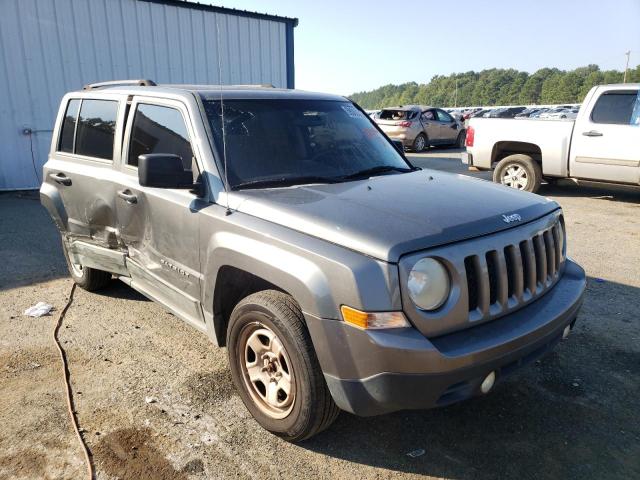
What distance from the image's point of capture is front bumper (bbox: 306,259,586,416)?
7.18 ft

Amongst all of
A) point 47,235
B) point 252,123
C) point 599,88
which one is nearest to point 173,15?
point 47,235

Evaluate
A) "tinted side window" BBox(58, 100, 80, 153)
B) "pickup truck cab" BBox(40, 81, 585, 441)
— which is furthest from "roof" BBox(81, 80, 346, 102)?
"tinted side window" BBox(58, 100, 80, 153)

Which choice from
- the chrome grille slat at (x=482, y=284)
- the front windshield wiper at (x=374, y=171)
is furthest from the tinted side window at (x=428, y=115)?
the chrome grille slat at (x=482, y=284)

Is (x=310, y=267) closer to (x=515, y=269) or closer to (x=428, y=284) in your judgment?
(x=428, y=284)

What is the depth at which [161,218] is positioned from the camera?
3391 mm

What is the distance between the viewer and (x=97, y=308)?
4.66m

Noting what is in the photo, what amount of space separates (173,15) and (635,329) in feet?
39.6

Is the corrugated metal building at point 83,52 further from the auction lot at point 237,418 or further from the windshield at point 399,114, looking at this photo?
the auction lot at point 237,418

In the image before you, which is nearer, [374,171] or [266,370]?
[266,370]

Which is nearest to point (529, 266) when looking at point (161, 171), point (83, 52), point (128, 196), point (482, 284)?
point (482, 284)

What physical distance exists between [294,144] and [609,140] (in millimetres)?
7311

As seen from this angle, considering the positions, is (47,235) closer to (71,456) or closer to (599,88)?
(71,456)

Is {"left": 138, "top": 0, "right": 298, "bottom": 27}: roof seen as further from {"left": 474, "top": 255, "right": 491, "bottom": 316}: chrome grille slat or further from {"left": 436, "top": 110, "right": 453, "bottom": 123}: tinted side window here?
{"left": 474, "top": 255, "right": 491, "bottom": 316}: chrome grille slat

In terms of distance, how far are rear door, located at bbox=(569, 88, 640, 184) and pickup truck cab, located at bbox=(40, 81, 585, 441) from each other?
20.2 ft
